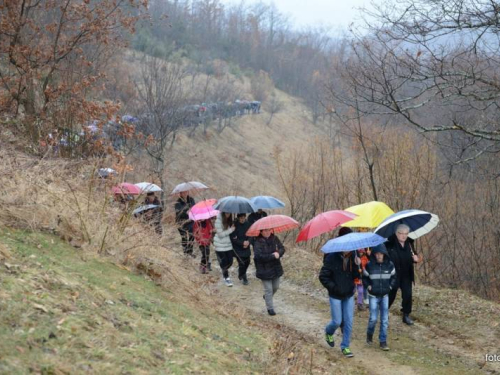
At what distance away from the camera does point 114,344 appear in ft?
16.2

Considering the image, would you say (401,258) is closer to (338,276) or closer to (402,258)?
(402,258)

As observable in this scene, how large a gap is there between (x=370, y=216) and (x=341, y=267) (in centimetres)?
229

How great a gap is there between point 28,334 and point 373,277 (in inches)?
192

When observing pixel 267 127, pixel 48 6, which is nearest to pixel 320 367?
pixel 48 6

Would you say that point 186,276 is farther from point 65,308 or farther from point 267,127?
point 267,127

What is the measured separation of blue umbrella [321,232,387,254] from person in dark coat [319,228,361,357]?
272mm

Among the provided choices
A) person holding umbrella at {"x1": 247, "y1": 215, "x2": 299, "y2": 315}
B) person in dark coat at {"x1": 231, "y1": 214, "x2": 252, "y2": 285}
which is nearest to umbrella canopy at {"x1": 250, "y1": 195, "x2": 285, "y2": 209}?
person in dark coat at {"x1": 231, "y1": 214, "x2": 252, "y2": 285}

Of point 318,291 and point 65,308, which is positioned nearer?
point 65,308

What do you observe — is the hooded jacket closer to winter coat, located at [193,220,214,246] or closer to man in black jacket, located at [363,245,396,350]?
man in black jacket, located at [363,245,396,350]

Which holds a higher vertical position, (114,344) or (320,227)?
(320,227)

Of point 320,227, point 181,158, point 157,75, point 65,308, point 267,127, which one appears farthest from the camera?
point 267,127

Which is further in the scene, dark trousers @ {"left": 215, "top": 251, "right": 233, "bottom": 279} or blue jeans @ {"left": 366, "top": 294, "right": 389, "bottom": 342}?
dark trousers @ {"left": 215, "top": 251, "right": 233, "bottom": 279}

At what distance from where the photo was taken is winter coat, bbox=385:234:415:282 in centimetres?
880

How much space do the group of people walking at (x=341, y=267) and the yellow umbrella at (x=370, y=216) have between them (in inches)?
20.7
